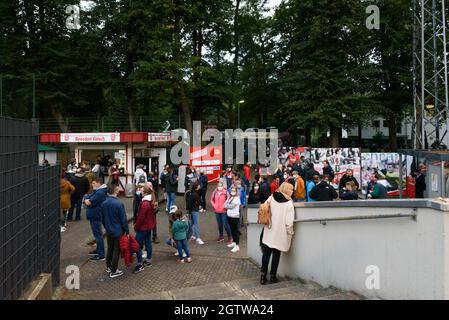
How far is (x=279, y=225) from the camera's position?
282 inches

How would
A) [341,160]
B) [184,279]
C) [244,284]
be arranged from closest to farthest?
[244,284]
[184,279]
[341,160]

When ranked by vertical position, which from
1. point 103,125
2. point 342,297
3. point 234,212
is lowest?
point 342,297

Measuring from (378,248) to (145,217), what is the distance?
5128mm

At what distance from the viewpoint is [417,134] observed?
21.5 meters

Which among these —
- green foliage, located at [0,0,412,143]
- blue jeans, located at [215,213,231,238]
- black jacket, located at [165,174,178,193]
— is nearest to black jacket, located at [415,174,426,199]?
blue jeans, located at [215,213,231,238]

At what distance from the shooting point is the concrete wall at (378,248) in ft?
14.4

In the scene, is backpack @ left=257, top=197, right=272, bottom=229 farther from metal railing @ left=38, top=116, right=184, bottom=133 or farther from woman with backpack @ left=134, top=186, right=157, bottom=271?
metal railing @ left=38, top=116, right=184, bottom=133

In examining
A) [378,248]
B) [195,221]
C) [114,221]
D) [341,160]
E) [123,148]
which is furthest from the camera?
[341,160]

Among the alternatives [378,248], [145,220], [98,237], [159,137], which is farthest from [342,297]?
[159,137]

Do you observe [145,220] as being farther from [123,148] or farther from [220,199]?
[123,148]

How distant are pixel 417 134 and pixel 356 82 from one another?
1094 centimetres

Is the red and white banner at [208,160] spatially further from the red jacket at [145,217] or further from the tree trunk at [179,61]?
the red jacket at [145,217]

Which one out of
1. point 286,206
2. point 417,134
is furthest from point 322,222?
point 417,134

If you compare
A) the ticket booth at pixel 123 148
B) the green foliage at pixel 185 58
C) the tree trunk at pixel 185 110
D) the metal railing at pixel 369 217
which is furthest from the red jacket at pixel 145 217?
the tree trunk at pixel 185 110
